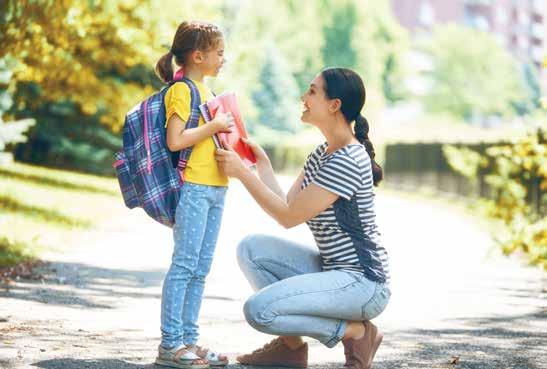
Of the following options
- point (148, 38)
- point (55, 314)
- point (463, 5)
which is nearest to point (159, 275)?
point (55, 314)

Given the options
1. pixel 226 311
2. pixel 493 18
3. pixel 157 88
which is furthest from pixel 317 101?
pixel 493 18

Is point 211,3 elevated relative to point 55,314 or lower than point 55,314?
elevated

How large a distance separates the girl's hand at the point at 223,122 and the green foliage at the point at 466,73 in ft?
296

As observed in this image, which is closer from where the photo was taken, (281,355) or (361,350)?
(361,350)

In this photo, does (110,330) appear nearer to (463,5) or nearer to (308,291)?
(308,291)

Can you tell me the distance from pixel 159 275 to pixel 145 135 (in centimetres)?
453

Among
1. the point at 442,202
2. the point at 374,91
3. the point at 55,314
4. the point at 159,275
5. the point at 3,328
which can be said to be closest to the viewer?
the point at 3,328

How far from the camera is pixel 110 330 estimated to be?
6559 mm

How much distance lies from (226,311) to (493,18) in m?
115

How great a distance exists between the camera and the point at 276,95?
2931 inches

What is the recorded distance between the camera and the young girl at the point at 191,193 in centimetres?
529

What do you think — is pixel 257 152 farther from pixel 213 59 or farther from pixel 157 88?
pixel 157 88

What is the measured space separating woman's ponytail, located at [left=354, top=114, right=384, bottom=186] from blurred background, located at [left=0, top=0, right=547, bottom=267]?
3.51 ft

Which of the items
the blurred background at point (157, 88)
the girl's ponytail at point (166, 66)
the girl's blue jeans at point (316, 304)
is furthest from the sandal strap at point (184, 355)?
the blurred background at point (157, 88)
